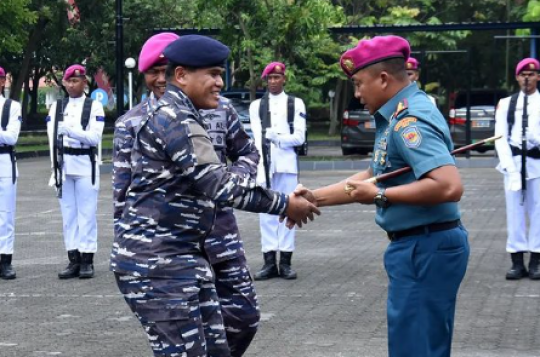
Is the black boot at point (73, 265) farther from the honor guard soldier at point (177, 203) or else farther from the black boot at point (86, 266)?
the honor guard soldier at point (177, 203)

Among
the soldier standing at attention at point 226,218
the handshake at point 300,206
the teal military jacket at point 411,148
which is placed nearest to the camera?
the teal military jacket at point 411,148

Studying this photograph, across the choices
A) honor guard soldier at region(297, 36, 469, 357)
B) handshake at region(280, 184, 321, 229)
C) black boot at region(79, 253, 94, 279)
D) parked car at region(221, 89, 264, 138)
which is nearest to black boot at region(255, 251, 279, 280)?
black boot at region(79, 253, 94, 279)

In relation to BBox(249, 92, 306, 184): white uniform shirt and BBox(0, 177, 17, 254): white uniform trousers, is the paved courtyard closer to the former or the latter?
BBox(0, 177, 17, 254): white uniform trousers

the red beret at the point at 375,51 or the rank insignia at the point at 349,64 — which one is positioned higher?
the red beret at the point at 375,51

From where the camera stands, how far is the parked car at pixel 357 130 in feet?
105

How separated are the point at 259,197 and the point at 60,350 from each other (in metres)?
3.61

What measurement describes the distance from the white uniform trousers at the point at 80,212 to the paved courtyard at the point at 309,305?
0.40 m

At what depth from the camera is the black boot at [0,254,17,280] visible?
1212cm

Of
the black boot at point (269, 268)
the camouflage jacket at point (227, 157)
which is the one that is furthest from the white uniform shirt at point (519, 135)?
the camouflage jacket at point (227, 157)

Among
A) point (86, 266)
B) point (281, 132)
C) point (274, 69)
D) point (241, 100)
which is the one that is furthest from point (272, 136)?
point (241, 100)

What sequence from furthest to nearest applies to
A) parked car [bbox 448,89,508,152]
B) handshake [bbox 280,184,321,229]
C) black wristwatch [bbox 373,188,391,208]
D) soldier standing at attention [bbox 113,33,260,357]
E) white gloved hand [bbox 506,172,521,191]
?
parked car [bbox 448,89,508,152]
white gloved hand [bbox 506,172,521,191]
soldier standing at attention [bbox 113,33,260,357]
handshake [bbox 280,184,321,229]
black wristwatch [bbox 373,188,391,208]

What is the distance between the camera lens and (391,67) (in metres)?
5.21

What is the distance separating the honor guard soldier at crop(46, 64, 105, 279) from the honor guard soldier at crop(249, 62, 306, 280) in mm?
1689

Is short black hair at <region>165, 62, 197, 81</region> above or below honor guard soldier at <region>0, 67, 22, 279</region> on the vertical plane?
above
